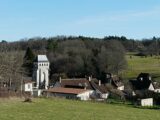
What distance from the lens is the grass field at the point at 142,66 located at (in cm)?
10125

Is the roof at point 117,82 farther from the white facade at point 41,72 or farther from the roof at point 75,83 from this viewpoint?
the white facade at point 41,72

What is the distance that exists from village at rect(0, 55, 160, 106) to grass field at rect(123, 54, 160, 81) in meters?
18.1

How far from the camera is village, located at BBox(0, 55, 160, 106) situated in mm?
55062

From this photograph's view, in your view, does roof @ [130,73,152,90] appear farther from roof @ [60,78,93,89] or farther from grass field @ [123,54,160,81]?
grass field @ [123,54,160,81]

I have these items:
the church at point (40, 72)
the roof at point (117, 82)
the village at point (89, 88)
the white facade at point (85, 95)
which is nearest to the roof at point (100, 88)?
the village at point (89, 88)

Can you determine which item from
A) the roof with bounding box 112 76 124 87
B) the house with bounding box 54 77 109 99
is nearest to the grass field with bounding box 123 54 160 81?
the roof with bounding box 112 76 124 87

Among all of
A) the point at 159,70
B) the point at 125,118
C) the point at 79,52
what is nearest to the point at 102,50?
the point at 79,52

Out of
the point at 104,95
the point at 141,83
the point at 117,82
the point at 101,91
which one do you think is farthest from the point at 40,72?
the point at 141,83

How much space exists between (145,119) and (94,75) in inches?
2493

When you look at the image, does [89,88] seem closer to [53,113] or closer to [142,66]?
[53,113]

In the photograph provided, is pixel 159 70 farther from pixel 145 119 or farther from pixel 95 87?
pixel 145 119

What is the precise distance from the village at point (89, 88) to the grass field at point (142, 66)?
18135mm

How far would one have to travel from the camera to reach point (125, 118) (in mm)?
25156

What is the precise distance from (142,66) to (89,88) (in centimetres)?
5409
